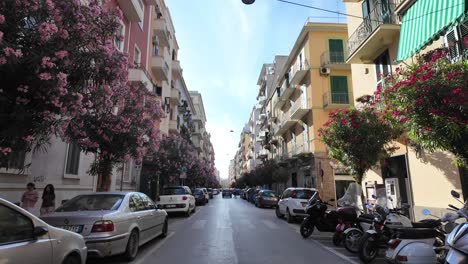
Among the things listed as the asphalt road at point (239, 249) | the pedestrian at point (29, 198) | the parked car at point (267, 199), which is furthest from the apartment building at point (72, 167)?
the parked car at point (267, 199)

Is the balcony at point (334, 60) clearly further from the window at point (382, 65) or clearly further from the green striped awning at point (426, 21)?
the green striped awning at point (426, 21)

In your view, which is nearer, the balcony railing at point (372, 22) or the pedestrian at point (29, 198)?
the pedestrian at point (29, 198)

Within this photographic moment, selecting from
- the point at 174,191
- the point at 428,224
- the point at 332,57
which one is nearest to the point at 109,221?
the point at 428,224

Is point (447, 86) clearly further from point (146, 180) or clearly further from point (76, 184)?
point (146, 180)

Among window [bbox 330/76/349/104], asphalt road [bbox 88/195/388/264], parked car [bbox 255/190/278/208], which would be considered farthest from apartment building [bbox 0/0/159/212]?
window [bbox 330/76/349/104]

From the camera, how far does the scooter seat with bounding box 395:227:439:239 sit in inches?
239

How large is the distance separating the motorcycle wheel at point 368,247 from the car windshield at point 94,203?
17.8ft

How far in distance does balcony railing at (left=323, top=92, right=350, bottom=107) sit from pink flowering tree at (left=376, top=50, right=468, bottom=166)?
71.5 feet

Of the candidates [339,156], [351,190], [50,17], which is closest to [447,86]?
[351,190]

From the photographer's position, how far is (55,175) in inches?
498

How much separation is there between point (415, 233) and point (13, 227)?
6348 mm

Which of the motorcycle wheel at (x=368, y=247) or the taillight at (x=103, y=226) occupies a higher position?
the taillight at (x=103, y=226)

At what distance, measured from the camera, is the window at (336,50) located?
30.3m

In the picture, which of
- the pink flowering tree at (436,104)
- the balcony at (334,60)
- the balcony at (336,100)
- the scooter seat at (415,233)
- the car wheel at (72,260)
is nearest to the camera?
the car wheel at (72,260)
